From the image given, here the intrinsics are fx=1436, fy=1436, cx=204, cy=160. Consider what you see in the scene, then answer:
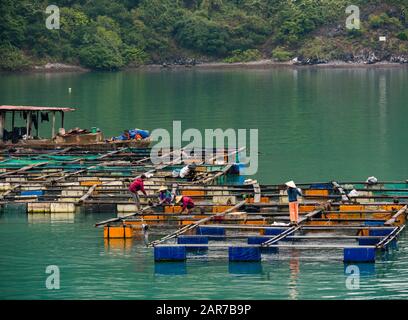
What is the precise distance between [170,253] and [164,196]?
20.2 ft

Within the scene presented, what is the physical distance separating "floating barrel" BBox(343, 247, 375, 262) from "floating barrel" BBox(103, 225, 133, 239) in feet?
22.3

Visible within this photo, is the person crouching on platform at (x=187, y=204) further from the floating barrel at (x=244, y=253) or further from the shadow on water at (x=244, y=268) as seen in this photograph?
the shadow on water at (x=244, y=268)

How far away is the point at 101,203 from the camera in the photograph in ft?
147

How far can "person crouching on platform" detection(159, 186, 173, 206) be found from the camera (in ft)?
141

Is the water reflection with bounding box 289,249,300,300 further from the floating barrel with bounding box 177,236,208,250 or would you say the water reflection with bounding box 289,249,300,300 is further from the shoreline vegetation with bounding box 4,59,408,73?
the shoreline vegetation with bounding box 4,59,408,73

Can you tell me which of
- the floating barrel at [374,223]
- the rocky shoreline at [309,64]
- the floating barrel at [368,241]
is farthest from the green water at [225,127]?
the rocky shoreline at [309,64]

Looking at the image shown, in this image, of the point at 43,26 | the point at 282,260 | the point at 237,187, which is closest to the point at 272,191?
the point at 237,187

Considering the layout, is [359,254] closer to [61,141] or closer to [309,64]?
[61,141]

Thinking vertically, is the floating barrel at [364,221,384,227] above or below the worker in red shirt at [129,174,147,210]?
below

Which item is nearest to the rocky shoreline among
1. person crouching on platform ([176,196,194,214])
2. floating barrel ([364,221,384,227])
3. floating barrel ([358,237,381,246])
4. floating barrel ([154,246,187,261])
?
person crouching on platform ([176,196,194,214])

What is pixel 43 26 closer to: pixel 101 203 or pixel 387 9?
pixel 387 9

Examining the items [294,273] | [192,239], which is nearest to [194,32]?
[192,239]

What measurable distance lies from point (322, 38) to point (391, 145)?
73.9 meters

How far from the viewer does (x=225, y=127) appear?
3068 inches
